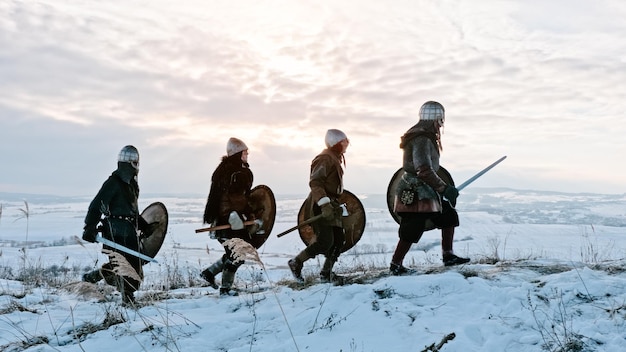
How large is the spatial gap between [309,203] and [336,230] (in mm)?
477

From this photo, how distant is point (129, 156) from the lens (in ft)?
19.7

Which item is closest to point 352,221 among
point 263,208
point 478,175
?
point 263,208

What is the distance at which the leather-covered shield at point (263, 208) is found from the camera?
649 cm

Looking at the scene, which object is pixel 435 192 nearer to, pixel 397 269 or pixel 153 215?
pixel 397 269

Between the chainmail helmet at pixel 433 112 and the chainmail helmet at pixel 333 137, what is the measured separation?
3.15 ft

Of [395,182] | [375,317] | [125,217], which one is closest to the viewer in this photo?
[375,317]

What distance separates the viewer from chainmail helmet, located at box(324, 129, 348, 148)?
20.1 ft

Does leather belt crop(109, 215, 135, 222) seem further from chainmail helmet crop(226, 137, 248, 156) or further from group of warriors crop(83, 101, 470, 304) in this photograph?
chainmail helmet crop(226, 137, 248, 156)

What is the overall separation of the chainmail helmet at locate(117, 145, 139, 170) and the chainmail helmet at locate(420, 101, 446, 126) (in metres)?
3.41

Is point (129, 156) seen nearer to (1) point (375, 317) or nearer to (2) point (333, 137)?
(2) point (333, 137)

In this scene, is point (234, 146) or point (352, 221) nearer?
point (234, 146)

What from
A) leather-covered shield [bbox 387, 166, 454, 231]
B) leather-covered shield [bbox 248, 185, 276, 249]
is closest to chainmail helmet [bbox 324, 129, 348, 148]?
leather-covered shield [bbox 387, 166, 454, 231]

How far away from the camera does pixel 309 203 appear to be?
6254 millimetres

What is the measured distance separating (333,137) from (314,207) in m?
0.87
